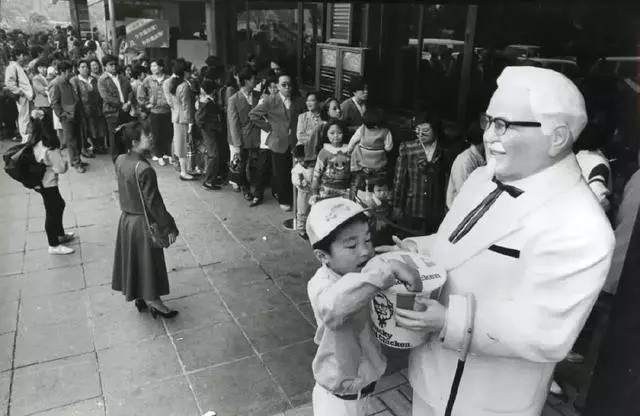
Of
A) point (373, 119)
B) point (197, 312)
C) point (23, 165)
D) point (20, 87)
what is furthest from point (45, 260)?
point (20, 87)

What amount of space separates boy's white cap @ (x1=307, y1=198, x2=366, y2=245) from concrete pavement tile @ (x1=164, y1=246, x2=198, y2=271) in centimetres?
409

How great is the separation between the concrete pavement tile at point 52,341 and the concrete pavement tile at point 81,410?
0.68 m

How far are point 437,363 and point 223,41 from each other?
38.8 ft

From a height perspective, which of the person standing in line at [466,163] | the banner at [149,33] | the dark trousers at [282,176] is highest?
the banner at [149,33]

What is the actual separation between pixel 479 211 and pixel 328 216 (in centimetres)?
59

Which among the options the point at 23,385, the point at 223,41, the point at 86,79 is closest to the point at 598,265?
the point at 23,385

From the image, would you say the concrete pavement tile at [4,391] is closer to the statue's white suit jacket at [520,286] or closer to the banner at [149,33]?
the statue's white suit jacket at [520,286]

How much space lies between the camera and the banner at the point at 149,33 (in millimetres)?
9719

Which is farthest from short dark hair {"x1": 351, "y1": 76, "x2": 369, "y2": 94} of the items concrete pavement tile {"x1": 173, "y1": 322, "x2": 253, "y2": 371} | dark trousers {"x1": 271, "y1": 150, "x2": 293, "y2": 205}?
concrete pavement tile {"x1": 173, "y1": 322, "x2": 253, "y2": 371}

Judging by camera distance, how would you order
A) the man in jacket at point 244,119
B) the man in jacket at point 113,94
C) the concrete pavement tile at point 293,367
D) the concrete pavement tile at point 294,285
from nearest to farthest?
1. the concrete pavement tile at point 293,367
2. the concrete pavement tile at point 294,285
3. the man in jacket at point 244,119
4. the man in jacket at point 113,94

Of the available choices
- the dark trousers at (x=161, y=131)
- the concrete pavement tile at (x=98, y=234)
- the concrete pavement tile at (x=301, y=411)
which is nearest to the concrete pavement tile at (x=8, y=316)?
the concrete pavement tile at (x=98, y=234)

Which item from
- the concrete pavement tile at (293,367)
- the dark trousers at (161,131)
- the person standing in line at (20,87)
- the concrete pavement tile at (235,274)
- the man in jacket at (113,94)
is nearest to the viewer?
the concrete pavement tile at (293,367)

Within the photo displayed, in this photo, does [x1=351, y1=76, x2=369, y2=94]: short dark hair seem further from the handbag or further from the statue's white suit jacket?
the statue's white suit jacket

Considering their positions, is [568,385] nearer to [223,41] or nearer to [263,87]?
[263,87]
